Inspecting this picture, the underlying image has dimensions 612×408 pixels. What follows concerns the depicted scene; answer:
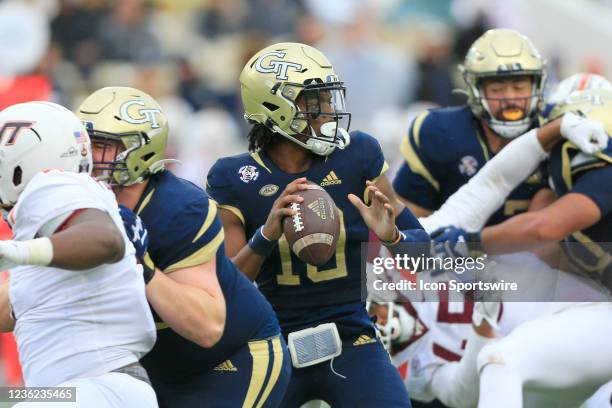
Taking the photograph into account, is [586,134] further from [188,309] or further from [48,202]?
[48,202]

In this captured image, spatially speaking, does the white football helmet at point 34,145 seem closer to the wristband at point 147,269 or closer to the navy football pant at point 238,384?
the wristband at point 147,269

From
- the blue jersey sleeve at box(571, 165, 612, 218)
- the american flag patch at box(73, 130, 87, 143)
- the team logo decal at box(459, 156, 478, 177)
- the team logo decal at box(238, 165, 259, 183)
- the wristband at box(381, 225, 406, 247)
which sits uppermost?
the american flag patch at box(73, 130, 87, 143)

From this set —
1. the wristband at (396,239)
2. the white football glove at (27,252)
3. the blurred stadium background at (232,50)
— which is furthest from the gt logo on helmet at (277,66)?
the blurred stadium background at (232,50)

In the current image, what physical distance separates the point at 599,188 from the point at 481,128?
0.94 m

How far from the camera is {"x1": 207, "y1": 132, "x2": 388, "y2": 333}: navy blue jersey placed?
485 centimetres

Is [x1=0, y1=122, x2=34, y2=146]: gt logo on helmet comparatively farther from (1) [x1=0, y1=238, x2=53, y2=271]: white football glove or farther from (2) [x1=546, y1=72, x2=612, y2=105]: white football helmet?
(2) [x1=546, y1=72, x2=612, y2=105]: white football helmet

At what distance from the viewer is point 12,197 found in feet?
12.6

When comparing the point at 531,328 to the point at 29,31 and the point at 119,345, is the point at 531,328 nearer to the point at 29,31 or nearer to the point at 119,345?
the point at 119,345

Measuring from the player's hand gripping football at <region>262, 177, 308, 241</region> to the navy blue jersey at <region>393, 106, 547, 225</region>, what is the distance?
5.42 ft

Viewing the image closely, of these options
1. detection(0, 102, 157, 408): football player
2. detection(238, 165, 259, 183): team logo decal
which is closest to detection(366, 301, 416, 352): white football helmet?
detection(238, 165, 259, 183): team logo decal

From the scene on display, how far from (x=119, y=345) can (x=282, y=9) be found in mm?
9603

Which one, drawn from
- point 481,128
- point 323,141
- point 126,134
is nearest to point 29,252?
point 126,134

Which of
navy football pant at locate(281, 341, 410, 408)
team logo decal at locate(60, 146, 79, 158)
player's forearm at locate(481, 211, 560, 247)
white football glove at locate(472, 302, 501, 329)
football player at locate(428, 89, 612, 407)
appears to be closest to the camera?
team logo decal at locate(60, 146, 79, 158)

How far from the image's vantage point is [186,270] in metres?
4.12
